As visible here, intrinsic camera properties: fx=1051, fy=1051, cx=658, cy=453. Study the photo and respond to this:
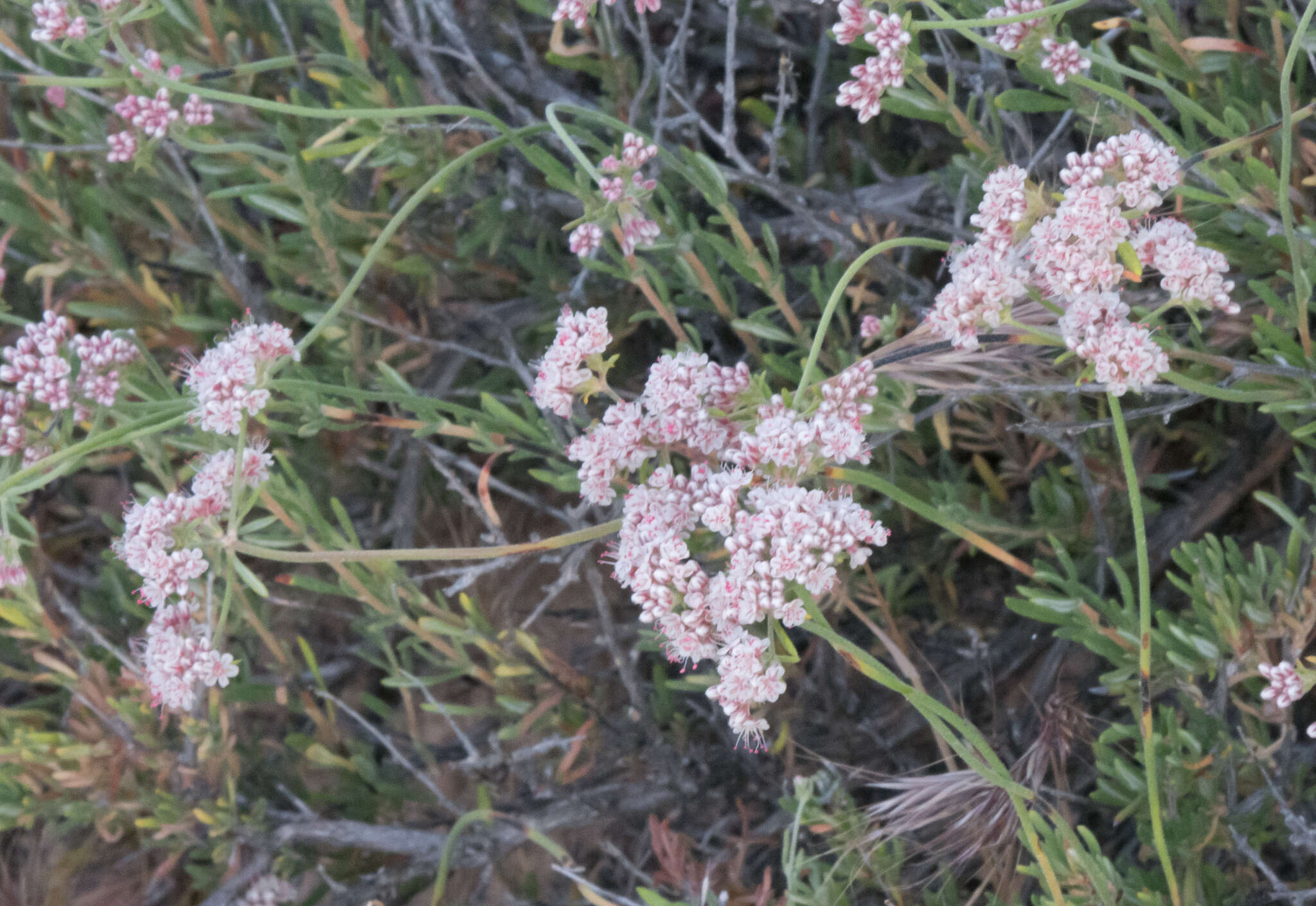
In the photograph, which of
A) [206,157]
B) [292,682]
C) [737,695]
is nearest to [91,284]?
[206,157]

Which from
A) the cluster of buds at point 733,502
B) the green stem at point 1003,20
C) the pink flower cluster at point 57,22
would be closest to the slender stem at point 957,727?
the cluster of buds at point 733,502

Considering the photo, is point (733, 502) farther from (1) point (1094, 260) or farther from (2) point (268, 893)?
(2) point (268, 893)

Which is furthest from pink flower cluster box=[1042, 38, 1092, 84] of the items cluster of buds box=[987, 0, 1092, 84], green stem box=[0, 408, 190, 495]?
green stem box=[0, 408, 190, 495]

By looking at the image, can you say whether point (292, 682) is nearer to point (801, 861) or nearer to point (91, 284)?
point (91, 284)

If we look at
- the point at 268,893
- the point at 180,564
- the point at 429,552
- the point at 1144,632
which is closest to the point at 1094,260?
the point at 1144,632

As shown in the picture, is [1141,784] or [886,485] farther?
[1141,784]

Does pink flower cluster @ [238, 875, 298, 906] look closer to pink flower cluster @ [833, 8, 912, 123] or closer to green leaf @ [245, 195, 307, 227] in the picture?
green leaf @ [245, 195, 307, 227]
